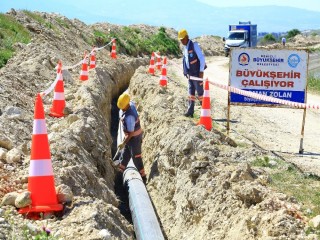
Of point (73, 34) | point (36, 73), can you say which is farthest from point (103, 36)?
point (36, 73)

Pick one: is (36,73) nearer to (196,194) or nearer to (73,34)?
(196,194)

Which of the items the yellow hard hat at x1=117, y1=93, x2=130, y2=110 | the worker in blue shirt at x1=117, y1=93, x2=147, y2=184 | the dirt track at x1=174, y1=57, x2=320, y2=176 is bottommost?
the dirt track at x1=174, y1=57, x2=320, y2=176

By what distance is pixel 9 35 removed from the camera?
59.0 ft

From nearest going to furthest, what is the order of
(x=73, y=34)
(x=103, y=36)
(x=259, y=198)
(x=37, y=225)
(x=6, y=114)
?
(x=37, y=225)
(x=259, y=198)
(x=6, y=114)
(x=73, y=34)
(x=103, y=36)

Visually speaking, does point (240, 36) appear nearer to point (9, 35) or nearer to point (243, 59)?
point (9, 35)

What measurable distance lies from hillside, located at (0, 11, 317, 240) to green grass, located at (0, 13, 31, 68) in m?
1.79

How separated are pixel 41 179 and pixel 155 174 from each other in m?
4.17

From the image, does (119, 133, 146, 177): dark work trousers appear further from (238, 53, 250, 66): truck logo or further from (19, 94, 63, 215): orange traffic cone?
(19, 94, 63, 215): orange traffic cone

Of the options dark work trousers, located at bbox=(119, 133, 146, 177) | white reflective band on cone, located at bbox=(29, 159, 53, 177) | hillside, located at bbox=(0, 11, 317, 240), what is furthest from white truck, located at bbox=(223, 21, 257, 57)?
white reflective band on cone, located at bbox=(29, 159, 53, 177)

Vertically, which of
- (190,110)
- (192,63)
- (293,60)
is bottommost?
(190,110)

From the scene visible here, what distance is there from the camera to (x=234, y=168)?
6.70 metres

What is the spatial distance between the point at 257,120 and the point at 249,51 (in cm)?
324

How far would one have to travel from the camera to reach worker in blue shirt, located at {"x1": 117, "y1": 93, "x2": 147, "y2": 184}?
905cm

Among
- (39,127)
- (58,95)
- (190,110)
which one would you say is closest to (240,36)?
(190,110)
